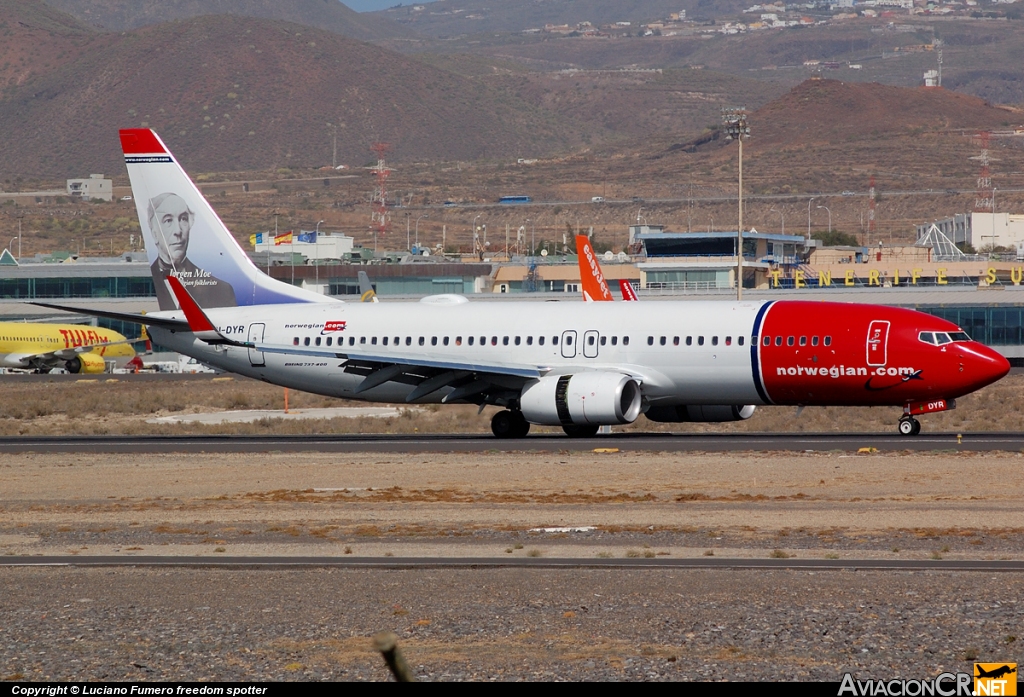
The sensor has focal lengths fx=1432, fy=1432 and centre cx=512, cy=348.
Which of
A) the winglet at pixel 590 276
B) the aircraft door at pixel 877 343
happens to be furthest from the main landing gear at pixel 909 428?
the winglet at pixel 590 276

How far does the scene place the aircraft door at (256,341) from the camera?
39250mm

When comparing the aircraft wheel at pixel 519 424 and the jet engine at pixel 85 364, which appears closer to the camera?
the aircraft wheel at pixel 519 424

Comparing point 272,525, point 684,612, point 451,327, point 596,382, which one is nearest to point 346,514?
point 272,525

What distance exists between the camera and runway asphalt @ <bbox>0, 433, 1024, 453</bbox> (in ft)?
105

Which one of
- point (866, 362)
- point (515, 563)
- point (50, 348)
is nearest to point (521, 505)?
point (515, 563)

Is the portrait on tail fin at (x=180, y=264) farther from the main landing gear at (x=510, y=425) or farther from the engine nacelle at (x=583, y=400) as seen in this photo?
the engine nacelle at (x=583, y=400)

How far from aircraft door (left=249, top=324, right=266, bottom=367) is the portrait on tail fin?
66.1 inches

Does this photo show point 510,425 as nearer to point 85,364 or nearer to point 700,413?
point 700,413

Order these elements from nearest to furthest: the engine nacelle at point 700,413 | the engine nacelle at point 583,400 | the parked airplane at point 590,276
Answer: the engine nacelle at point 583,400 < the engine nacelle at point 700,413 < the parked airplane at point 590,276

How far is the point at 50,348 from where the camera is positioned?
94188 mm

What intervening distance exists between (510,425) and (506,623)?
2356cm

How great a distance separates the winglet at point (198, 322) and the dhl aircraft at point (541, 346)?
0.05 m

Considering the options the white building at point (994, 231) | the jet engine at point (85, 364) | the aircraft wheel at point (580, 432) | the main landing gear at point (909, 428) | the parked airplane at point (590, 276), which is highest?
the white building at point (994, 231)

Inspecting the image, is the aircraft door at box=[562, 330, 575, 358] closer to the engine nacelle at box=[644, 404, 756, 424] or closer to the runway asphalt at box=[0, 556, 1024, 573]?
the engine nacelle at box=[644, 404, 756, 424]
